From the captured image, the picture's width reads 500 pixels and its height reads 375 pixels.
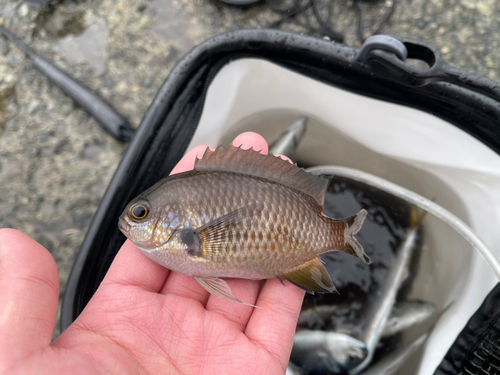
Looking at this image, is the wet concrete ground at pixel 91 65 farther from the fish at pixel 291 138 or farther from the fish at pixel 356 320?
the fish at pixel 356 320

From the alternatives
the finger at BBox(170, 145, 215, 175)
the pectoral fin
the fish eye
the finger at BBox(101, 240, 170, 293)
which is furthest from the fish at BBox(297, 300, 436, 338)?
the fish eye

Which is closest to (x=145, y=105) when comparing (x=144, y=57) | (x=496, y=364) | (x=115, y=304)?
(x=144, y=57)

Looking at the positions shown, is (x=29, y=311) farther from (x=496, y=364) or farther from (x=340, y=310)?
(x=496, y=364)

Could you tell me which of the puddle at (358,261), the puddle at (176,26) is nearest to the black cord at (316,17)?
the puddle at (176,26)

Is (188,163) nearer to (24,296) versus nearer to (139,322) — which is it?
(139,322)

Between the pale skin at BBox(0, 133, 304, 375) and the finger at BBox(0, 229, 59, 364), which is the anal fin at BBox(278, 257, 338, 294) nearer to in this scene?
the pale skin at BBox(0, 133, 304, 375)
